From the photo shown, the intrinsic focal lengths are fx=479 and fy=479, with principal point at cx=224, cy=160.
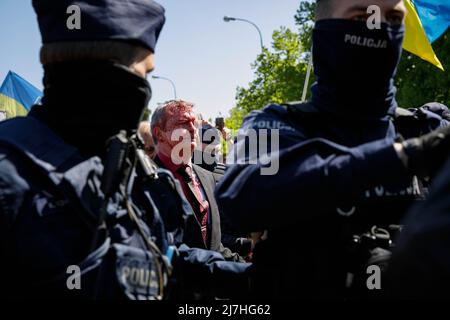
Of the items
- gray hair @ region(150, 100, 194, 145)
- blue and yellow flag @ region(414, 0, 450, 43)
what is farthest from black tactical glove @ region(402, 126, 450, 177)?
blue and yellow flag @ region(414, 0, 450, 43)

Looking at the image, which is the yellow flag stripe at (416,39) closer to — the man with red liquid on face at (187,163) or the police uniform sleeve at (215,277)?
the man with red liquid on face at (187,163)

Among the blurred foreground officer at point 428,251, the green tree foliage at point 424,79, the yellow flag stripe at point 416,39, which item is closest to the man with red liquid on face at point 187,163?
the yellow flag stripe at point 416,39

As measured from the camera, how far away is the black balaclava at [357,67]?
6.48ft

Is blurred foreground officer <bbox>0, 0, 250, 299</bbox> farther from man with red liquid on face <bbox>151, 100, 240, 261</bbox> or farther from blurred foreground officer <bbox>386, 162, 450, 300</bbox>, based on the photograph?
man with red liquid on face <bbox>151, 100, 240, 261</bbox>

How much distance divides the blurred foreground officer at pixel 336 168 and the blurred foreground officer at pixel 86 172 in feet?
1.20

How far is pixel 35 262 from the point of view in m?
1.50

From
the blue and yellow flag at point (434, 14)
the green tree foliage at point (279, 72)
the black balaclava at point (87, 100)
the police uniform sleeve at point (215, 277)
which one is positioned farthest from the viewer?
the green tree foliage at point (279, 72)

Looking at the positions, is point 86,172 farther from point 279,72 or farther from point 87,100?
point 279,72

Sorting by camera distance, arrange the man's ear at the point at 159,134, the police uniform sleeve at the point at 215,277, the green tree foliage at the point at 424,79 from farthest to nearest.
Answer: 1. the green tree foliage at the point at 424,79
2. the man's ear at the point at 159,134
3. the police uniform sleeve at the point at 215,277

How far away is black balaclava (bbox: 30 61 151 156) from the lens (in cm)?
175

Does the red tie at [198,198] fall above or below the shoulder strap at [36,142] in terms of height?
below

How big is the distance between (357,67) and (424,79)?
60.9ft
